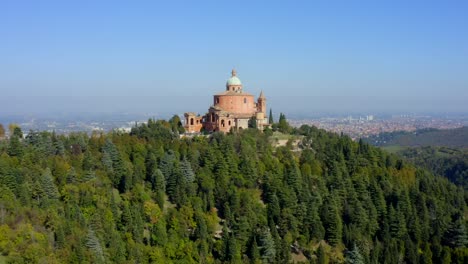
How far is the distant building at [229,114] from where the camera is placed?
61.2 metres

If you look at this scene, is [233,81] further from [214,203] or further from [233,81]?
[214,203]

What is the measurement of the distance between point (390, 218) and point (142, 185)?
24.0 m

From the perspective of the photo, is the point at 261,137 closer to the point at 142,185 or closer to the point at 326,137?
the point at 326,137

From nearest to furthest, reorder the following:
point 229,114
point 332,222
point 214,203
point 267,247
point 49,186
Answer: point 49,186 → point 267,247 → point 332,222 → point 214,203 → point 229,114

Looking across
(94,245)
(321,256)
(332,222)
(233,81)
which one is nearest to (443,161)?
(233,81)

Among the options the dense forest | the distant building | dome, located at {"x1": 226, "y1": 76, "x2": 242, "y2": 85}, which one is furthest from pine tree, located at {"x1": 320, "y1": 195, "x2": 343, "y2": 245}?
the dense forest

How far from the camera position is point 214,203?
47250 mm

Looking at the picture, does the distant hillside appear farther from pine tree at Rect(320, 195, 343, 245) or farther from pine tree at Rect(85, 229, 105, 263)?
pine tree at Rect(85, 229, 105, 263)

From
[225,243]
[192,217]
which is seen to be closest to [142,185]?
[192,217]

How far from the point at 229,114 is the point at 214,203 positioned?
55.6ft

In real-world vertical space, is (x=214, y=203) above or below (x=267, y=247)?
above

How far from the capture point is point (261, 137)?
5856cm

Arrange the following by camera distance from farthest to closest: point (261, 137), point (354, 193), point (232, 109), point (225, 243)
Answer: point (232, 109)
point (261, 137)
point (354, 193)
point (225, 243)

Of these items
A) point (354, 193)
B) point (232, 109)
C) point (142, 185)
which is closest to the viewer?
point (142, 185)
